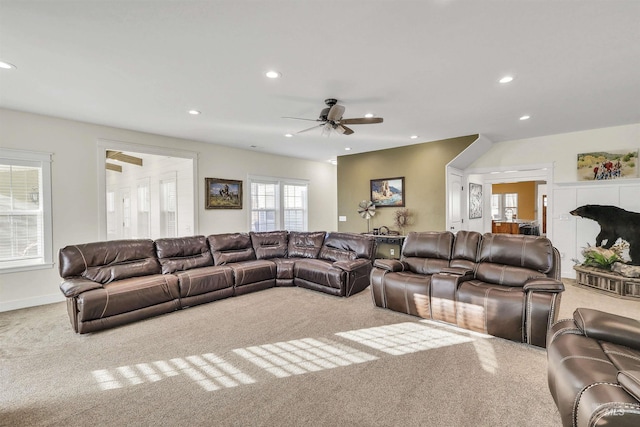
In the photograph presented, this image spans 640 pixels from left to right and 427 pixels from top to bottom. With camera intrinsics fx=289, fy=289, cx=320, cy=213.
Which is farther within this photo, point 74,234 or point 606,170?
point 606,170

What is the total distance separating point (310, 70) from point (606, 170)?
5636 millimetres

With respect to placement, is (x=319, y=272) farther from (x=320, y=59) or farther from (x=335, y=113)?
(x=320, y=59)

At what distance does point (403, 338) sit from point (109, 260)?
379 cm

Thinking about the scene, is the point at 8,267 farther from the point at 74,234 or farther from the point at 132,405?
the point at 132,405

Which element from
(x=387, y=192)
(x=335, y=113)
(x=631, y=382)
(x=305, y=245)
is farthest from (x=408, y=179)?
(x=631, y=382)

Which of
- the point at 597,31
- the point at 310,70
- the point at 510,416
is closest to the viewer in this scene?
the point at 510,416

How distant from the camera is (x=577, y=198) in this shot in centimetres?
540

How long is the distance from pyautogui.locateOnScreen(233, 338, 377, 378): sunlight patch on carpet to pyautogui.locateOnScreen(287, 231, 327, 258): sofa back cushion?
98.4 inches

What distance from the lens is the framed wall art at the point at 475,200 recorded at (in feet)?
21.6

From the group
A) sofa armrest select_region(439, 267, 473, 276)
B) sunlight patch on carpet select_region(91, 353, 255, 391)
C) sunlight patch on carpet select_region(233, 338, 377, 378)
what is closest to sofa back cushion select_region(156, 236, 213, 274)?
sunlight patch on carpet select_region(91, 353, 255, 391)

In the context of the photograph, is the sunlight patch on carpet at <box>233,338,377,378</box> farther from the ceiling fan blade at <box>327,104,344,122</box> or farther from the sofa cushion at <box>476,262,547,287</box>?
the ceiling fan blade at <box>327,104,344,122</box>

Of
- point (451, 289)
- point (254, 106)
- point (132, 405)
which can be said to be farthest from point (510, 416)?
point (254, 106)

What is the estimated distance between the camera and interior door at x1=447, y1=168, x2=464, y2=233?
5871mm

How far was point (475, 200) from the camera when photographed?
680cm
